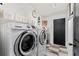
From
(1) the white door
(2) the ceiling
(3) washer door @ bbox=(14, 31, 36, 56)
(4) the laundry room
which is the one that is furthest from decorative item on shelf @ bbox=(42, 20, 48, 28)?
(1) the white door

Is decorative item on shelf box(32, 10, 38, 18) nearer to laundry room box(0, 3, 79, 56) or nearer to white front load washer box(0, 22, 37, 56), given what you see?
laundry room box(0, 3, 79, 56)

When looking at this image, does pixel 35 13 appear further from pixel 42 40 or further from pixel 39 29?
pixel 42 40

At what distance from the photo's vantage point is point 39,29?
1779 mm

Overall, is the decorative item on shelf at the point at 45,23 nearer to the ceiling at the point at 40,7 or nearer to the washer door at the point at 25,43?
the ceiling at the point at 40,7

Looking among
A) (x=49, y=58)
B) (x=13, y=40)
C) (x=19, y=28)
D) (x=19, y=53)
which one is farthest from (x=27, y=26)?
(x=49, y=58)

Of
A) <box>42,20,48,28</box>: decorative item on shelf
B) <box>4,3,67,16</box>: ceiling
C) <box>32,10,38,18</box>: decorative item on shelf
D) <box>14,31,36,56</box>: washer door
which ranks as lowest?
<box>14,31,36,56</box>: washer door

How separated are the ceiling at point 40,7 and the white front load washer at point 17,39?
23 cm

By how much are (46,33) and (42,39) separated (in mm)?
114

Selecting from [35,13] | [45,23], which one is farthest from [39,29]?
[35,13]

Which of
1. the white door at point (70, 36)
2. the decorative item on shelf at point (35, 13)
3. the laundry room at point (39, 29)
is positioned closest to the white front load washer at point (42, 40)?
the laundry room at point (39, 29)

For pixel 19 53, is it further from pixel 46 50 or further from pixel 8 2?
pixel 8 2

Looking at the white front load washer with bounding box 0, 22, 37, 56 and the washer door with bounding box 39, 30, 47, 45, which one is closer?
the white front load washer with bounding box 0, 22, 37, 56

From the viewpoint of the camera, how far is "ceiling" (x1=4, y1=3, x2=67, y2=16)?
1722 mm

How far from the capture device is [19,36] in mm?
1715
